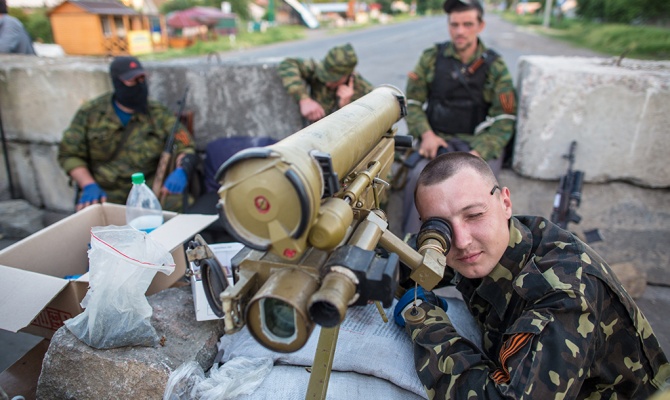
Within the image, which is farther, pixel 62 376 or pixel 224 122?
pixel 224 122

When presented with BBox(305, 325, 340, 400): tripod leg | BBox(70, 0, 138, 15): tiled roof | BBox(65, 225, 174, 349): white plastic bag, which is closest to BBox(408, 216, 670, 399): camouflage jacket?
BBox(305, 325, 340, 400): tripod leg

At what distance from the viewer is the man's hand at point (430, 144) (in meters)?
3.54

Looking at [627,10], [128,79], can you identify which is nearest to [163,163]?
[128,79]

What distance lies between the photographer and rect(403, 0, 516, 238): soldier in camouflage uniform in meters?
3.55

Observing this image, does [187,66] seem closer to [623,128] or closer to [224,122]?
[224,122]

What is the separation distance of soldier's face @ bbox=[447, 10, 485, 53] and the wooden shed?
62.6ft

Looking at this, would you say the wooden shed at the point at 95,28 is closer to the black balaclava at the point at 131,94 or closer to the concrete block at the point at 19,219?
the concrete block at the point at 19,219

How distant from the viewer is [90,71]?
4.09 metres

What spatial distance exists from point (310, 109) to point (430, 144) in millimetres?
966

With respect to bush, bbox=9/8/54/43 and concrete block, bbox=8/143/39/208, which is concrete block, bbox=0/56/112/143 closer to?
concrete block, bbox=8/143/39/208

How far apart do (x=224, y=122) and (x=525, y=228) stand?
2.95 metres

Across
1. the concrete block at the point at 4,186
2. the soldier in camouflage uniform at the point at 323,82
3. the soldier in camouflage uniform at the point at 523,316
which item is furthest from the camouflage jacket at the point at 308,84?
the concrete block at the point at 4,186

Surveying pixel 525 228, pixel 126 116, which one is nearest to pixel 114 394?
pixel 525 228

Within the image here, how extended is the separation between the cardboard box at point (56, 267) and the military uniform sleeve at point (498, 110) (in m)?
2.15
